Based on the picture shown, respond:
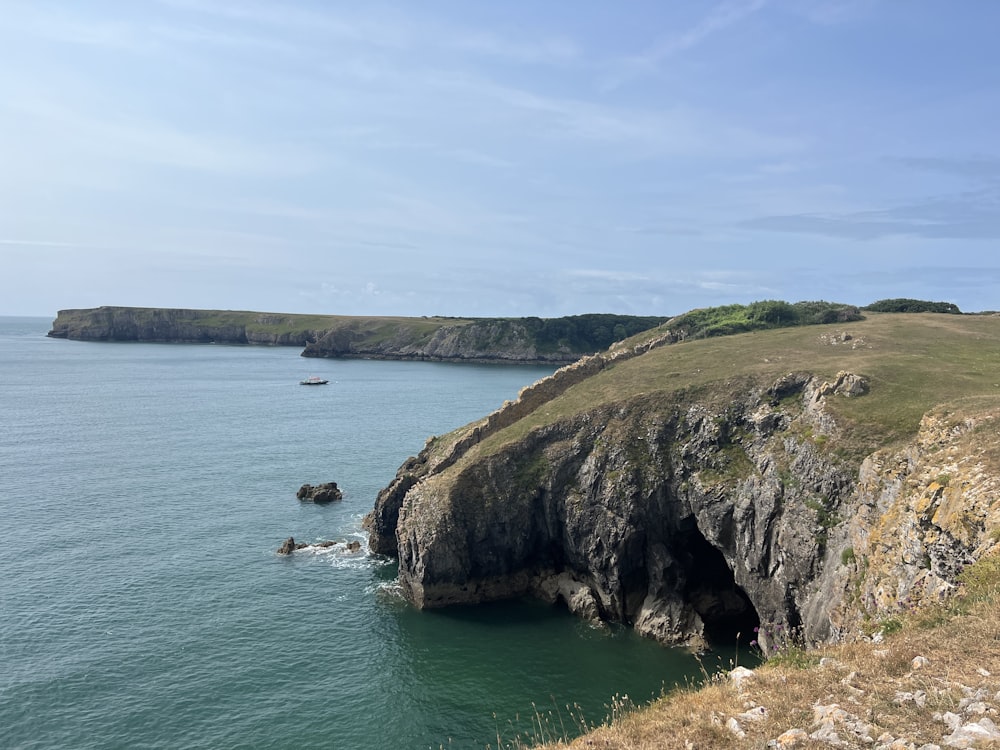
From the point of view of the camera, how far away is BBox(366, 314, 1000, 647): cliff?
3083 centimetres

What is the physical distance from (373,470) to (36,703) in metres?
48.9

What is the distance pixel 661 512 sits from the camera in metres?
44.5

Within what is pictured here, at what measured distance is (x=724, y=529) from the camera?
134 ft

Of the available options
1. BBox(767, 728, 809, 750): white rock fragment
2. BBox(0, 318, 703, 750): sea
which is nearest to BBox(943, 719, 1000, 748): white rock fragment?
BBox(767, 728, 809, 750): white rock fragment

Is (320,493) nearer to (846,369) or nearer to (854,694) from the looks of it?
(846,369)

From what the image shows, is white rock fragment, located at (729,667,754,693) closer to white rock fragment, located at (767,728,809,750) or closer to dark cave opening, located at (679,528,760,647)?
white rock fragment, located at (767,728,809,750)

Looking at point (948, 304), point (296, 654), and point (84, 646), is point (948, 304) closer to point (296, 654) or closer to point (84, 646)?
point (296, 654)

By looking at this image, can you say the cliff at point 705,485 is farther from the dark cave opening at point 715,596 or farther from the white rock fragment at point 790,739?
the white rock fragment at point 790,739

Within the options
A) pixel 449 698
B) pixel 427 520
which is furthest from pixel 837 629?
pixel 427 520

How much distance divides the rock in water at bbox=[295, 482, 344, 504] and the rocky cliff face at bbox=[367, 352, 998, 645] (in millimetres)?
14967

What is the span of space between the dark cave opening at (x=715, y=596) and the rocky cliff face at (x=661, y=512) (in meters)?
0.13

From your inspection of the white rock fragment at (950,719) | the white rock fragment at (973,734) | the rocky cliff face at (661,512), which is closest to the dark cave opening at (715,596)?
the rocky cliff face at (661,512)

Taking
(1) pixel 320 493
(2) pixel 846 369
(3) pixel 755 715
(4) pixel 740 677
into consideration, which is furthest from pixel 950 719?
(1) pixel 320 493

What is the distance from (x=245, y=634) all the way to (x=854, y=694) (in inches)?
1512
